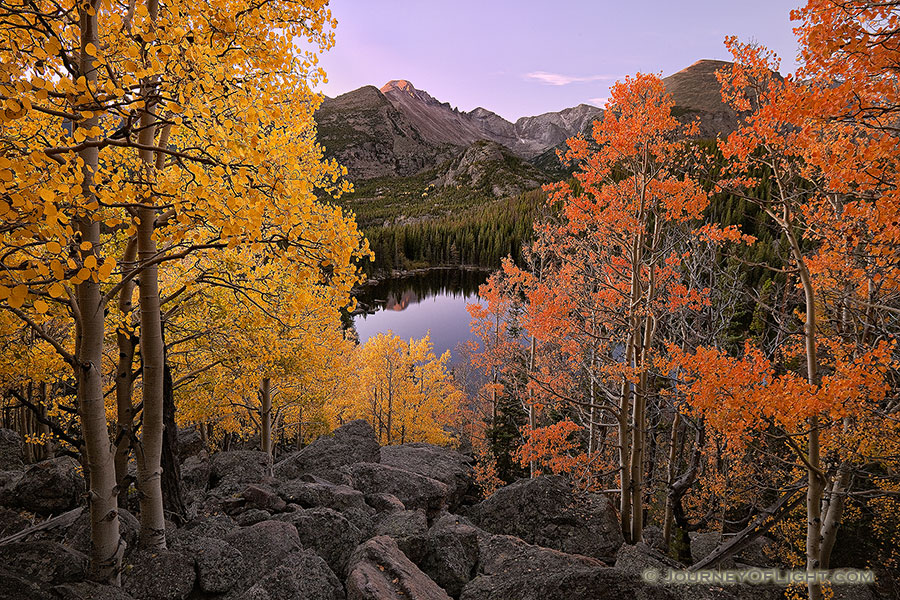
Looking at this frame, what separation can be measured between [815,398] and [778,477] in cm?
1296

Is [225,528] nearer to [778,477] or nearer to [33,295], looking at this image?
[33,295]

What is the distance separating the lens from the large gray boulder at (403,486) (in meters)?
12.2

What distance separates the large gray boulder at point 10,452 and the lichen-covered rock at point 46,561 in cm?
997

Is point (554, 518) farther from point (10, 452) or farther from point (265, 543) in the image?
point (10, 452)

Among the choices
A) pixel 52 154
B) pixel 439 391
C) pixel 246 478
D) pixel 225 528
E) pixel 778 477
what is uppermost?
pixel 52 154

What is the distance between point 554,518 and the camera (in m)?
10.4

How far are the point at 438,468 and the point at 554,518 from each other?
776cm

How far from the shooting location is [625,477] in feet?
32.9

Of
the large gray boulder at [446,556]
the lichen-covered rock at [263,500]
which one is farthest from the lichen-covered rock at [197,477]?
the large gray boulder at [446,556]

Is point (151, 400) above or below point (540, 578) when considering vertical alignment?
above

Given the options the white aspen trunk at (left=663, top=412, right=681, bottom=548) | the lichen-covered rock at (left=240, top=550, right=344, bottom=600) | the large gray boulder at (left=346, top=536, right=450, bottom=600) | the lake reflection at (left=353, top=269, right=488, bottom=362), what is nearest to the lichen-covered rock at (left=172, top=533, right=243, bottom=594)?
the lichen-covered rock at (left=240, top=550, right=344, bottom=600)

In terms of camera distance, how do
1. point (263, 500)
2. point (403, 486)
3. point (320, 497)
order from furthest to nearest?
1. point (403, 486)
2. point (320, 497)
3. point (263, 500)

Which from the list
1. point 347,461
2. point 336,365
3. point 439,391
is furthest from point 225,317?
point 439,391

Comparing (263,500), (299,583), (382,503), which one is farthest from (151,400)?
(382,503)
